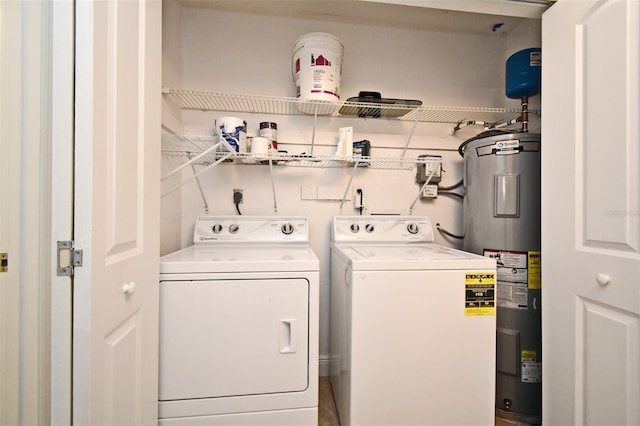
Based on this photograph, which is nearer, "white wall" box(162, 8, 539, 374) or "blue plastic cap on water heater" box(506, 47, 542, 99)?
"blue plastic cap on water heater" box(506, 47, 542, 99)

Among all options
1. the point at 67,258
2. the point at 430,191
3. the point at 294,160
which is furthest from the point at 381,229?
the point at 67,258

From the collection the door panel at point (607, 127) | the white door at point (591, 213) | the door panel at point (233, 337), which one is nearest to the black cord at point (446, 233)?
the white door at point (591, 213)

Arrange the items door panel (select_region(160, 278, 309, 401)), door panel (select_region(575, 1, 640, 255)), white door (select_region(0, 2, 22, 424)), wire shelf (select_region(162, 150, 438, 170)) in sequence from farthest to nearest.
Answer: wire shelf (select_region(162, 150, 438, 170)) < door panel (select_region(160, 278, 309, 401)) < door panel (select_region(575, 1, 640, 255)) < white door (select_region(0, 2, 22, 424))

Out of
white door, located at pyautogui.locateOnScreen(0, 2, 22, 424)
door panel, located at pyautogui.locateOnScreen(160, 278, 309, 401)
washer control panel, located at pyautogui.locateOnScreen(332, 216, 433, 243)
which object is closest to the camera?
white door, located at pyautogui.locateOnScreen(0, 2, 22, 424)

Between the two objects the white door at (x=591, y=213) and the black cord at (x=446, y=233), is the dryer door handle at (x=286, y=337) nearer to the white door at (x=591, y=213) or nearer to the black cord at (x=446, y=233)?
the white door at (x=591, y=213)

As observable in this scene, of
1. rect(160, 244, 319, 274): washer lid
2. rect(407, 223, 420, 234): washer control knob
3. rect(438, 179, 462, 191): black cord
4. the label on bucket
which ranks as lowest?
rect(160, 244, 319, 274): washer lid

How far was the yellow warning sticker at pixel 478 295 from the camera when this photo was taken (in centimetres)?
120

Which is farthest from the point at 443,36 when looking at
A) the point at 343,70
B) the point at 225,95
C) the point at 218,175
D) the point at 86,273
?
the point at 86,273

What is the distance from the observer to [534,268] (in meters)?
1.41

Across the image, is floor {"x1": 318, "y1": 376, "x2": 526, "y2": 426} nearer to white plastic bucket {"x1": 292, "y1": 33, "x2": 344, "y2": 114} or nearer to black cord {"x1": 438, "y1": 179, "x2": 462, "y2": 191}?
black cord {"x1": 438, "y1": 179, "x2": 462, "y2": 191}

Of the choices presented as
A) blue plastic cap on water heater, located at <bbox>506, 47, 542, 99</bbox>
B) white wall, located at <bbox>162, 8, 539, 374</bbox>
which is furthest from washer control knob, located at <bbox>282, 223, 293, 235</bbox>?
blue plastic cap on water heater, located at <bbox>506, 47, 542, 99</bbox>

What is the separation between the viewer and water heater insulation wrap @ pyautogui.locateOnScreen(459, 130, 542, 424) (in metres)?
1.42

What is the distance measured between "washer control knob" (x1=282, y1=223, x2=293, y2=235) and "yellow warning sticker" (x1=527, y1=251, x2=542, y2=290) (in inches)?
52.3

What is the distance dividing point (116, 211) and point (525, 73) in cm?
210
